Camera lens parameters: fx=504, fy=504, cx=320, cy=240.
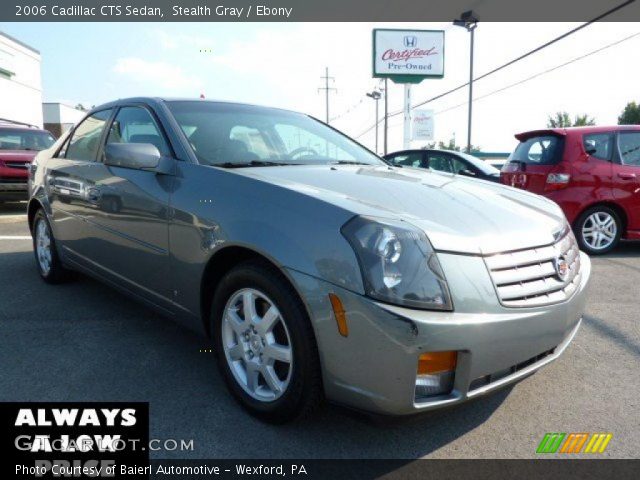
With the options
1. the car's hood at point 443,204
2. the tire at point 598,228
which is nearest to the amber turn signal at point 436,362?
the car's hood at point 443,204

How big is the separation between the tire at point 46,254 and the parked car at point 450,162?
4.69 meters

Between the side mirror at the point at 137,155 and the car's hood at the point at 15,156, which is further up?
the car's hood at the point at 15,156

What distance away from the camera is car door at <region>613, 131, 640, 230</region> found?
6.00m

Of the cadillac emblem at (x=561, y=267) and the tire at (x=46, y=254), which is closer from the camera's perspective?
the cadillac emblem at (x=561, y=267)

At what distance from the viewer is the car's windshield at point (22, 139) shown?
991 centimetres

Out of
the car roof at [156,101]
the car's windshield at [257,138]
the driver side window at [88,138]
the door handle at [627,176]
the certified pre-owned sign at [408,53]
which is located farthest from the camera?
the certified pre-owned sign at [408,53]

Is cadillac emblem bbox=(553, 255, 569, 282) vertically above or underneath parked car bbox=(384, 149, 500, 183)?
underneath

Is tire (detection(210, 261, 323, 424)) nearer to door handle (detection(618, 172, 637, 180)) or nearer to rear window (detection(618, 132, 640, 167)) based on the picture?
door handle (detection(618, 172, 637, 180))

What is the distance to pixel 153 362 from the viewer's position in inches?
112

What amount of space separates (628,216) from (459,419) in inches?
196

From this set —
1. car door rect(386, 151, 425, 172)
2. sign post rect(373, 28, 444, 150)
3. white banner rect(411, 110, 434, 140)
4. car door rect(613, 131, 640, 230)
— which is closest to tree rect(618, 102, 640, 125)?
white banner rect(411, 110, 434, 140)

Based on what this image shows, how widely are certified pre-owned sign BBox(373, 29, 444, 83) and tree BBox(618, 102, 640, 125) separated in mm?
35611

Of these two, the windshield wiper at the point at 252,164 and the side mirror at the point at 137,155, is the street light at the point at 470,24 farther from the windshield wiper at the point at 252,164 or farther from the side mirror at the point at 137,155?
the side mirror at the point at 137,155

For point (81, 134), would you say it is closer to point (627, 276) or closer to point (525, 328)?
point (525, 328)
